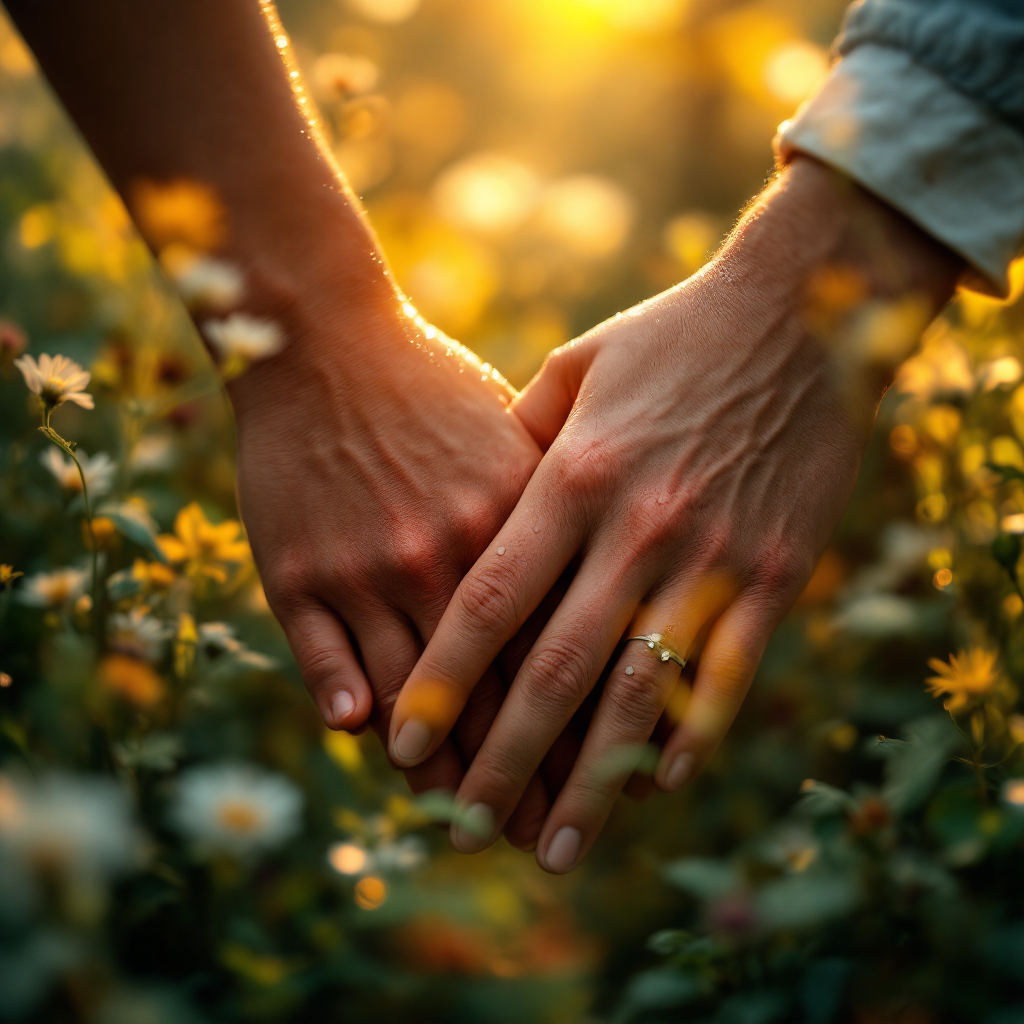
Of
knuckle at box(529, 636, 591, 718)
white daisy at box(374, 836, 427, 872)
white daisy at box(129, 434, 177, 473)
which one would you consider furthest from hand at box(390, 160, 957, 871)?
white daisy at box(129, 434, 177, 473)

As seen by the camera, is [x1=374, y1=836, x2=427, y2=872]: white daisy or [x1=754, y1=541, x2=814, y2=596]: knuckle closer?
[x1=374, y1=836, x2=427, y2=872]: white daisy

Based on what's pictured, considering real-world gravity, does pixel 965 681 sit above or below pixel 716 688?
above

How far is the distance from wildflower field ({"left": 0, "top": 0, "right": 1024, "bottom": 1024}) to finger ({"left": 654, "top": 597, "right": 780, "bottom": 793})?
0.38 ft

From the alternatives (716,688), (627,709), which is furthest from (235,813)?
(716,688)

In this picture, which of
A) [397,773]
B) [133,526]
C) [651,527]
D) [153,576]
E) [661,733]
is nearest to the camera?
[133,526]

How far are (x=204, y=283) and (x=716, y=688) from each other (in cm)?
74

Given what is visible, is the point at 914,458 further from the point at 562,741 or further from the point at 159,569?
the point at 159,569

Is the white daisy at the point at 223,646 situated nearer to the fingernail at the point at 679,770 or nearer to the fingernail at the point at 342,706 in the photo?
the fingernail at the point at 342,706

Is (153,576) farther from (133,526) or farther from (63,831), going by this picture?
(63,831)

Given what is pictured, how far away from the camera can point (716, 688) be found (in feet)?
3.19

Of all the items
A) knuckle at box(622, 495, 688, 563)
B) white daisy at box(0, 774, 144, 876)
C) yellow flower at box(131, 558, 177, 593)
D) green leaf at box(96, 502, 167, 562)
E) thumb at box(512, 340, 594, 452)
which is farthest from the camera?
thumb at box(512, 340, 594, 452)

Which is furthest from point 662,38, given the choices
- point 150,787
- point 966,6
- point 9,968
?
point 9,968

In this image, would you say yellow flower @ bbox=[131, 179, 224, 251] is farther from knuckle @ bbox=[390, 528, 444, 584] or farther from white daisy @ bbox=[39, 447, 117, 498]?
knuckle @ bbox=[390, 528, 444, 584]

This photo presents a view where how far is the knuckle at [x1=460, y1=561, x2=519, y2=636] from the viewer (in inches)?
37.9
